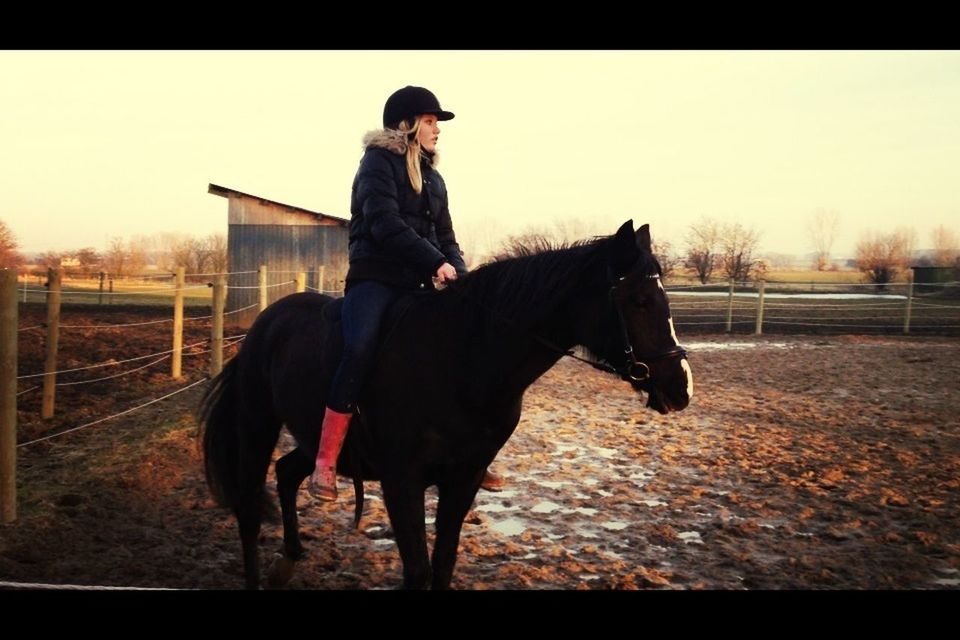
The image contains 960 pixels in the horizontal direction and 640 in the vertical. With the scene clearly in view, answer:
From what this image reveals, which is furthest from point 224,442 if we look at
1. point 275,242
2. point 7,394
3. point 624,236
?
point 275,242

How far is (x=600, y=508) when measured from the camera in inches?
197

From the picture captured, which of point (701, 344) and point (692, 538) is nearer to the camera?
point (692, 538)

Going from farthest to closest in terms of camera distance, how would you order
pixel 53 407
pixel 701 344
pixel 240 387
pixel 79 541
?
1. pixel 701 344
2. pixel 53 407
3. pixel 79 541
4. pixel 240 387

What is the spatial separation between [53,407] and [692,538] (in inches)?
279

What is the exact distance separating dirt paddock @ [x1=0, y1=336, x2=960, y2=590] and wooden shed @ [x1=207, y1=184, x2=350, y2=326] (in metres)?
9.78

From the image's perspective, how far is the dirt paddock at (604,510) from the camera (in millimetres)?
3895

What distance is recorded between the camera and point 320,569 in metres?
3.97

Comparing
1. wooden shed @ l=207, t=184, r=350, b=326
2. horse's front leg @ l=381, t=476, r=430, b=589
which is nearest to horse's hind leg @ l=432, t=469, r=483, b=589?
horse's front leg @ l=381, t=476, r=430, b=589

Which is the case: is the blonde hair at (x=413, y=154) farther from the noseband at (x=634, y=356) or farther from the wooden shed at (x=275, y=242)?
the wooden shed at (x=275, y=242)

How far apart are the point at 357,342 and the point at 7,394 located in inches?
121

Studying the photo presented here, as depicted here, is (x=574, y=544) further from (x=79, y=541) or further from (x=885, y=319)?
(x=885, y=319)

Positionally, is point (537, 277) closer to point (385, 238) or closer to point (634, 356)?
point (634, 356)
